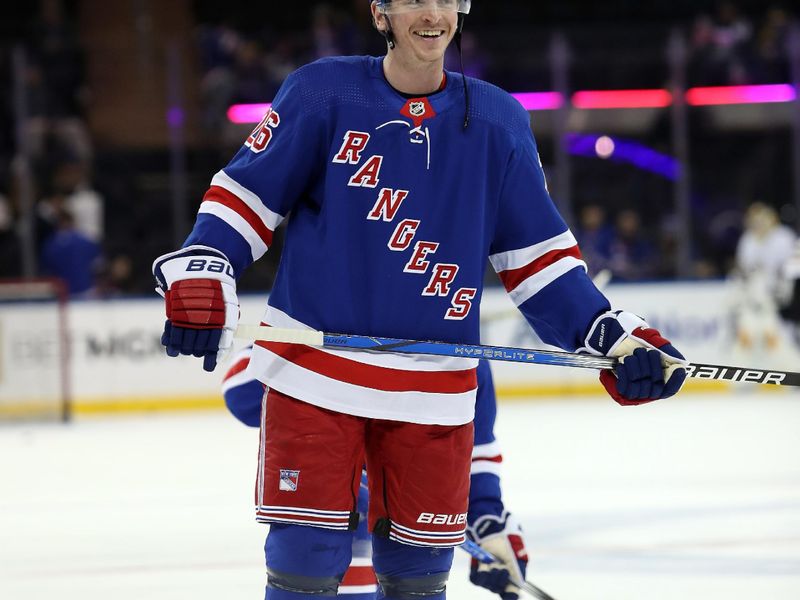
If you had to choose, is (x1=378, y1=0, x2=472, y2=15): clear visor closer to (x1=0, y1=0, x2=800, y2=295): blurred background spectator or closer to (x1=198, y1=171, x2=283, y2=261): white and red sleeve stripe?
(x1=198, y1=171, x2=283, y2=261): white and red sleeve stripe

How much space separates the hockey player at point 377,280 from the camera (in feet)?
6.70

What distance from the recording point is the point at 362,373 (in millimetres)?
2074

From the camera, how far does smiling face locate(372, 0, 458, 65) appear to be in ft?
6.84

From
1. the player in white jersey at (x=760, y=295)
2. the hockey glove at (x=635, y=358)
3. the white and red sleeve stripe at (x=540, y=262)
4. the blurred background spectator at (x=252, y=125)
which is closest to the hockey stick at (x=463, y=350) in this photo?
the hockey glove at (x=635, y=358)

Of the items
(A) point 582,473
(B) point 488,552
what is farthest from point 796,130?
(B) point 488,552

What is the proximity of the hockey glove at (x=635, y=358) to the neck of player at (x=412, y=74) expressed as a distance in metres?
0.46

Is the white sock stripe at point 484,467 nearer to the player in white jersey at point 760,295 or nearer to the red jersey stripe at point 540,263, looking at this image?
the red jersey stripe at point 540,263

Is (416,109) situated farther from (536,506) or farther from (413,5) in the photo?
(536,506)

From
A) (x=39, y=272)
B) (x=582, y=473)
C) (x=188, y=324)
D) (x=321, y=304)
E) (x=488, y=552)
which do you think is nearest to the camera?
(x=188, y=324)

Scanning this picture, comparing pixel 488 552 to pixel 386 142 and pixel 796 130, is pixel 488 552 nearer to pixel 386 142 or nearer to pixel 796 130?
pixel 386 142

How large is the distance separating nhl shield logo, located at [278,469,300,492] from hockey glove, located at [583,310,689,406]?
1.68 feet

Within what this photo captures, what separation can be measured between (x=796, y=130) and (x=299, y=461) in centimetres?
700

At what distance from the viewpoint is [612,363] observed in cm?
215

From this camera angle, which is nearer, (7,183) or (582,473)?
(582,473)
